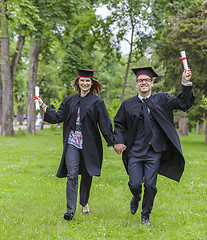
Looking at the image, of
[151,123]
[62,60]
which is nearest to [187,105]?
[151,123]

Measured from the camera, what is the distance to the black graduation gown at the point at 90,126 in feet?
20.1

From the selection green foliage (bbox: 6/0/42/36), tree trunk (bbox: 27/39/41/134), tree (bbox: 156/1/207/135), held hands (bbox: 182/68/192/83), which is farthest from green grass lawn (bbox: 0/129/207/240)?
tree trunk (bbox: 27/39/41/134)

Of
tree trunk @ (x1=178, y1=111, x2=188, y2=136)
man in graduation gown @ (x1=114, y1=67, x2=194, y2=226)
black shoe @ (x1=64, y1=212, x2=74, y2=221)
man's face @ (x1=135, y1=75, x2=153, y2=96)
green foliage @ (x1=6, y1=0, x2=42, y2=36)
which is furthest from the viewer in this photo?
tree trunk @ (x1=178, y1=111, x2=188, y2=136)

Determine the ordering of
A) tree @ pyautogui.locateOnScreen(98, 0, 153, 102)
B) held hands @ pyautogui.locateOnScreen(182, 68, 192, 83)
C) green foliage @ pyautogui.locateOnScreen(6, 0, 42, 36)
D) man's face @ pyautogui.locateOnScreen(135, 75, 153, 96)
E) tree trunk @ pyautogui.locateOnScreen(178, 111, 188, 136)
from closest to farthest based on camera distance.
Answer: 1. held hands @ pyautogui.locateOnScreen(182, 68, 192, 83)
2. man's face @ pyautogui.locateOnScreen(135, 75, 153, 96)
3. green foliage @ pyautogui.locateOnScreen(6, 0, 42, 36)
4. tree @ pyautogui.locateOnScreen(98, 0, 153, 102)
5. tree trunk @ pyautogui.locateOnScreen(178, 111, 188, 136)

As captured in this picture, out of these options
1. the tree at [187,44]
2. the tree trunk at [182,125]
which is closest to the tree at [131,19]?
the tree at [187,44]

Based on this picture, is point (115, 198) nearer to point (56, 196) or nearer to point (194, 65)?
point (56, 196)

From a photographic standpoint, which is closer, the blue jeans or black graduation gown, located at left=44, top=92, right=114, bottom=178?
the blue jeans

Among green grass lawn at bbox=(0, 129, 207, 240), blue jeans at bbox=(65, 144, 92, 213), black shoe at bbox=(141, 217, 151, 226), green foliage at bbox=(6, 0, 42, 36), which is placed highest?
green foliage at bbox=(6, 0, 42, 36)

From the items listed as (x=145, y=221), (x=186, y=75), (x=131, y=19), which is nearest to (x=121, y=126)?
(x=186, y=75)

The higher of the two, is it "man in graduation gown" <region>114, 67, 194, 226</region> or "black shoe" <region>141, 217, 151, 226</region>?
"man in graduation gown" <region>114, 67, 194, 226</region>

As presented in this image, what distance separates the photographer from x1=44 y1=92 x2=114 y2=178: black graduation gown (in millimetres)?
6129

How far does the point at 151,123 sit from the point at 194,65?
18.7 meters

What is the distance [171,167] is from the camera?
6.10 meters

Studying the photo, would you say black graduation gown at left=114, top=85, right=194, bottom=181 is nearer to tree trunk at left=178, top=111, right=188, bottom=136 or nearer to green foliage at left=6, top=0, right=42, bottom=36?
green foliage at left=6, top=0, right=42, bottom=36
